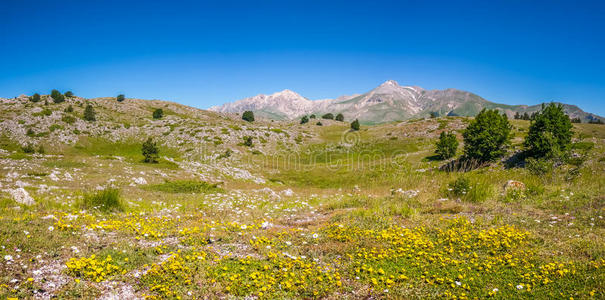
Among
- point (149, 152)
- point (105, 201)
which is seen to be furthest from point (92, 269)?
point (149, 152)

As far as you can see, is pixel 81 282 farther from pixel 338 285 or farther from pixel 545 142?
pixel 545 142

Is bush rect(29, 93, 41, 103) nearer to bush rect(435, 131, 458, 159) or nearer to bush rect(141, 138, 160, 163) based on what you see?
bush rect(141, 138, 160, 163)

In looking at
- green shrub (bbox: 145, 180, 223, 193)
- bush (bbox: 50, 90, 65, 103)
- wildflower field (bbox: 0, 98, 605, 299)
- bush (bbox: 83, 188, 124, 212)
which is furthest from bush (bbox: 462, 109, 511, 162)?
bush (bbox: 50, 90, 65, 103)

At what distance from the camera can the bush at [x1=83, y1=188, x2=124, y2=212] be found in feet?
38.4

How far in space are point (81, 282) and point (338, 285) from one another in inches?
214

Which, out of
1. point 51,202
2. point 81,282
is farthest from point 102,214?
point 81,282

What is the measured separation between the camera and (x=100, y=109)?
7125 centimetres

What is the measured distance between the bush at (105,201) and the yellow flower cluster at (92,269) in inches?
244

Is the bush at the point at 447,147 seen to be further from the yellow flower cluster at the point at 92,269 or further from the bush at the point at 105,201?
the yellow flower cluster at the point at 92,269

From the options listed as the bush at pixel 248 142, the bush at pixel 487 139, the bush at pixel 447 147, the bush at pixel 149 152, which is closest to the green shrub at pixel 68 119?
the bush at pixel 149 152

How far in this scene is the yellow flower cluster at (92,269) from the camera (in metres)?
5.86

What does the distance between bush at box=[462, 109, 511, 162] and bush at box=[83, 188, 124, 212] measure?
38.8 meters

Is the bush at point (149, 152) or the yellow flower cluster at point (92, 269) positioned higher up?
the bush at point (149, 152)

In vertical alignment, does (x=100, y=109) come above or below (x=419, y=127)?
above
